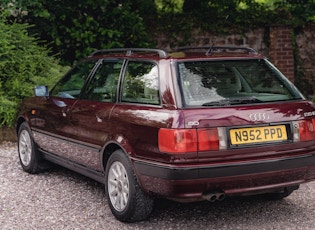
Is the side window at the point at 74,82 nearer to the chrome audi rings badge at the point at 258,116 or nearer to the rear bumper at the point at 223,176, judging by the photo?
the rear bumper at the point at 223,176

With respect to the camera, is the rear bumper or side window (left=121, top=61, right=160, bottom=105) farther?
side window (left=121, top=61, right=160, bottom=105)

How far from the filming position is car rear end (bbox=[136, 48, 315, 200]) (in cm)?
455

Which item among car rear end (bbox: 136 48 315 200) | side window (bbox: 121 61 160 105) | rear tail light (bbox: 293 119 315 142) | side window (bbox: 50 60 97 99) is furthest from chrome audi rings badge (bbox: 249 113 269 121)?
side window (bbox: 50 60 97 99)

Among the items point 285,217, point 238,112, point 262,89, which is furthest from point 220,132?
point 285,217

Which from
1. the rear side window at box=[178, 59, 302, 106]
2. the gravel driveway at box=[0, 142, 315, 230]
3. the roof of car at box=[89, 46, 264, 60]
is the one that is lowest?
the gravel driveway at box=[0, 142, 315, 230]

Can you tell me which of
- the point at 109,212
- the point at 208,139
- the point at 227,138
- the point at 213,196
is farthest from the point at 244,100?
the point at 109,212

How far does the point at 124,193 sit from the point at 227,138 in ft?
3.74

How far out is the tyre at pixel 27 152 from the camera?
719 centimetres

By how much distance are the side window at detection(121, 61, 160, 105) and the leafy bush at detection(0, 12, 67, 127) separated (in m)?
4.68

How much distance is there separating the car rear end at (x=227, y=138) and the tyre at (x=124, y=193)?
17 centimetres

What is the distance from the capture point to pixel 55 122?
6539 mm

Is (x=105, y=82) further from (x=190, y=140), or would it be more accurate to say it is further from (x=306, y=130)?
(x=306, y=130)

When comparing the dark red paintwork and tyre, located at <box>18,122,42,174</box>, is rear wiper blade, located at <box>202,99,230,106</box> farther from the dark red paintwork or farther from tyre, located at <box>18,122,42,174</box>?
tyre, located at <box>18,122,42,174</box>

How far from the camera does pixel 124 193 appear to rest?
5156 mm
